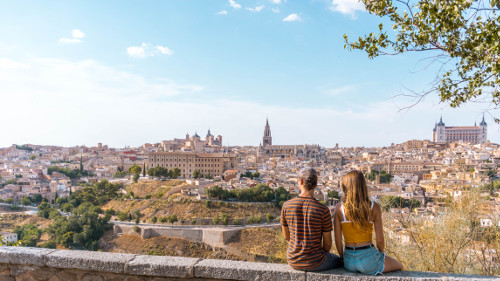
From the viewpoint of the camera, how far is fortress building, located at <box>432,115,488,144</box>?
326 ft

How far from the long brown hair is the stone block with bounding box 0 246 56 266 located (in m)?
2.40

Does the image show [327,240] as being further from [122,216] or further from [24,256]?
[122,216]

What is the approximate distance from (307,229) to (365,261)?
439mm

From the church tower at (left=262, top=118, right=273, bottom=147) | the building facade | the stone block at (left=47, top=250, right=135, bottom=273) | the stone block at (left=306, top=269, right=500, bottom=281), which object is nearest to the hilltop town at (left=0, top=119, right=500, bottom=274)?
the building facade

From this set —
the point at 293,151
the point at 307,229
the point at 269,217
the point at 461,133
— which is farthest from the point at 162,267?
the point at 461,133

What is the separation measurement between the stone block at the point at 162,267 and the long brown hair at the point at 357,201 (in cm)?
121

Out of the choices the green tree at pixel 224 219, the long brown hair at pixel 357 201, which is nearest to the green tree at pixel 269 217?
the green tree at pixel 224 219

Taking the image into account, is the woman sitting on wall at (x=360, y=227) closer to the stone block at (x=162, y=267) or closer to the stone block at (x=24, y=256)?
the stone block at (x=162, y=267)

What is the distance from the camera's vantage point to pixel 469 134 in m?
102

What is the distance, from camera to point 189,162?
180 feet

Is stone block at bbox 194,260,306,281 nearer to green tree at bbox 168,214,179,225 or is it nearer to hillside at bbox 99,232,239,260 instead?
hillside at bbox 99,232,239,260

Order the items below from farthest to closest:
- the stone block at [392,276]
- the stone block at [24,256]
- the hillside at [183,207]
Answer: the hillside at [183,207] < the stone block at [24,256] < the stone block at [392,276]

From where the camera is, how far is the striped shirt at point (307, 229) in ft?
8.21

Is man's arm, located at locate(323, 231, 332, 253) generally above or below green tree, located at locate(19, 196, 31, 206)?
above
